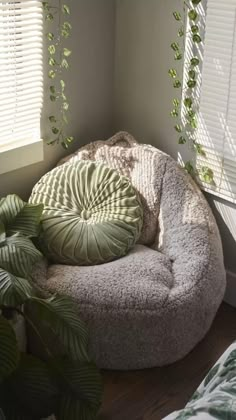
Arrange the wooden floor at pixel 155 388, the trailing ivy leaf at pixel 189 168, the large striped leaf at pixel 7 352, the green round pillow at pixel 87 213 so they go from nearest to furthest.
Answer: the large striped leaf at pixel 7 352 < the wooden floor at pixel 155 388 < the green round pillow at pixel 87 213 < the trailing ivy leaf at pixel 189 168

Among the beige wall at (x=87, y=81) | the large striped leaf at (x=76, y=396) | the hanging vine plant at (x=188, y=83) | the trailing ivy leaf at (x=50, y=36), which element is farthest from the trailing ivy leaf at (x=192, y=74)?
the large striped leaf at (x=76, y=396)

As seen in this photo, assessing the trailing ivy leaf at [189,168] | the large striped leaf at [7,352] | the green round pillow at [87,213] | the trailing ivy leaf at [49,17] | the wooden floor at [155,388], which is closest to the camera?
the large striped leaf at [7,352]

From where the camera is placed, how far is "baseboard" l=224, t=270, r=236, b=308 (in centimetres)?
265

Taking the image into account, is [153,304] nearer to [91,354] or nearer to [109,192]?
[91,354]

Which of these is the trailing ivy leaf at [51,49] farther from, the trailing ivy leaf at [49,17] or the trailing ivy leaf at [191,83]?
the trailing ivy leaf at [191,83]

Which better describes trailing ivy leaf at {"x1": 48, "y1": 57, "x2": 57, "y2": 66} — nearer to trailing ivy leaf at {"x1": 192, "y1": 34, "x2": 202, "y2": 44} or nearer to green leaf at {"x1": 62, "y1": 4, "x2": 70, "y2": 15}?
green leaf at {"x1": 62, "y1": 4, "x2": 70, "y2": 15}

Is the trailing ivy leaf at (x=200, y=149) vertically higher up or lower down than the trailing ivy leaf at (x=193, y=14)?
lower down

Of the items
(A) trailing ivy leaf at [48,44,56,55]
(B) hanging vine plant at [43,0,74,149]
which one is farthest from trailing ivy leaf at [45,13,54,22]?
(A) trailing ivy leaf at [48,44,56,55]

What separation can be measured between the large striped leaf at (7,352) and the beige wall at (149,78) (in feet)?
3.93

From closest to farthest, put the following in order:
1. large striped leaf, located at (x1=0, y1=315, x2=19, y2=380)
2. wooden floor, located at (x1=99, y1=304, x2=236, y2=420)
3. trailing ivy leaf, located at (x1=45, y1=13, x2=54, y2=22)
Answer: large striped leaf, located at (x1=0, y1=315, x2=19, y2=380), wooden floor, located at (x1=99, y1=304, x2=236, y2=420), trailing ivy leaf, located at (x1=45, y1=13, x2=54, y2=22)

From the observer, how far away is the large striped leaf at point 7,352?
66.8 inches

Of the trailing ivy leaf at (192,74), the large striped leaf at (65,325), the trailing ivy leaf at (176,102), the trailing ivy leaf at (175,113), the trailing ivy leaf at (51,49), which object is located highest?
the trailing ivy leaf at (51,49)

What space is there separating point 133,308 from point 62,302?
0.89 ft

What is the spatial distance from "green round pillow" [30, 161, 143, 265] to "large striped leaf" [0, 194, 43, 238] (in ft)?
0.38
